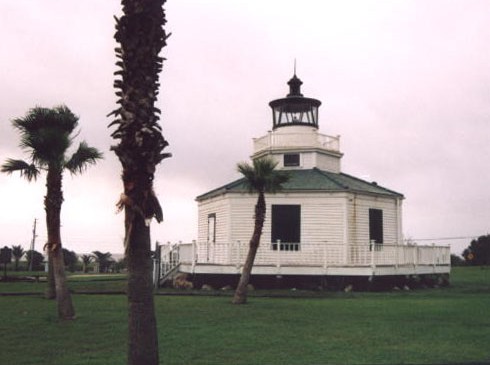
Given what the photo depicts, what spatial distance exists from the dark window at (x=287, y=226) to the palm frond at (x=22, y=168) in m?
13.5

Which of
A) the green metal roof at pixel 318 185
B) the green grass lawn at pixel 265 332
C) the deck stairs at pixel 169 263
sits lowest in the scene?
the green grass lawn at pixel 265 332

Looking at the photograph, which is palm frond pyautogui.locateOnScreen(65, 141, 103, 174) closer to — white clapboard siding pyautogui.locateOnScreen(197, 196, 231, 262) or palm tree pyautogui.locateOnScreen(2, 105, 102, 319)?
palm tree pyautogui.locateOnScreen(2, 105, 102, 319)

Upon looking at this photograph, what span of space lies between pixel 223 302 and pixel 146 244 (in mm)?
12931

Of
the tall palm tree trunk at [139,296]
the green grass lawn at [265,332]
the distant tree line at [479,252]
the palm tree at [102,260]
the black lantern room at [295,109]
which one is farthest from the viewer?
the distant tree line at [479,252]

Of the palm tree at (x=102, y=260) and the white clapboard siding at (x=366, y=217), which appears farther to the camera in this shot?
the palm tree at (x=102, y=260)

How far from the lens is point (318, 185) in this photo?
28703 millimetres

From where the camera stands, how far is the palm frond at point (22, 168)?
56.7 feet

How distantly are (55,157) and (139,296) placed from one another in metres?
8.77

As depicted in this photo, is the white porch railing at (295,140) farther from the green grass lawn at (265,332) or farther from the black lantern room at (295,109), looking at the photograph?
the green grass lawn at (265,332)

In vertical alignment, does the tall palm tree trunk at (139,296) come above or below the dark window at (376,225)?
below

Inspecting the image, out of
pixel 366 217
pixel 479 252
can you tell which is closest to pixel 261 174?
pixel 366 217

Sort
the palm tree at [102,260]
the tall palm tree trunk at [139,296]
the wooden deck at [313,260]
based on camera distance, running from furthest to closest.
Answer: the palm tree at [102,260]
the wooden deck at [313,260]
the tall palm tree trunk at [139,296]

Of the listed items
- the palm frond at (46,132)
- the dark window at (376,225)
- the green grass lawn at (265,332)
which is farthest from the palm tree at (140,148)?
the dark window at (376,225)

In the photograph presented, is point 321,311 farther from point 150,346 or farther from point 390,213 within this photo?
point 390,213
